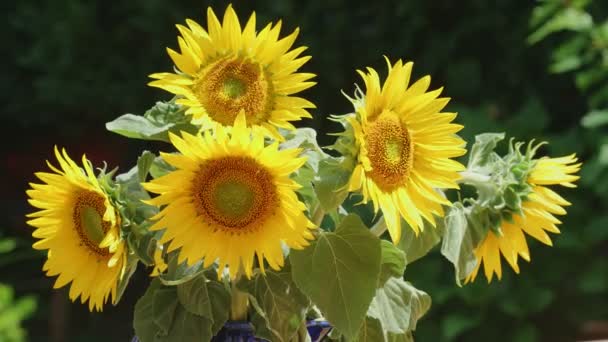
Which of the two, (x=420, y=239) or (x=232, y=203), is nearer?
(x=232, y=203)

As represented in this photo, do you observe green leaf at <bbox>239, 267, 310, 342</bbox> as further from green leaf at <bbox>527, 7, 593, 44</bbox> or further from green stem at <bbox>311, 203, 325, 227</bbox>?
green leaf at <bbox>527, 7, 593, 44</bbox>

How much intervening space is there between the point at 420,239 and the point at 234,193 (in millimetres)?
203

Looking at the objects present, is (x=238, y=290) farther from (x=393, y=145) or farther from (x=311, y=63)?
(x=311, y=63)

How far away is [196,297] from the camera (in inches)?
33.6

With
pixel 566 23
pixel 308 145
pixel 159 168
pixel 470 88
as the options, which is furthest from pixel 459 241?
pixel 470 88

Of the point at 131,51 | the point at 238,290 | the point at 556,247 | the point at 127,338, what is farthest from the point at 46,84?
the point at 238,290

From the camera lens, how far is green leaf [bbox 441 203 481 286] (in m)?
0.85

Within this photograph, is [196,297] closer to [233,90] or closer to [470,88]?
[233,90]

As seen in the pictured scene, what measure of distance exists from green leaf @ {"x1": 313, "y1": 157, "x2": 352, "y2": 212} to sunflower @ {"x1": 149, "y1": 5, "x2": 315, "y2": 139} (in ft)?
0.16

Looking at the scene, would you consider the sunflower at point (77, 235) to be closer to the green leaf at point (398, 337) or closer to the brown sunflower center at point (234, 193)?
the brown sunflower center at point (234, 193)

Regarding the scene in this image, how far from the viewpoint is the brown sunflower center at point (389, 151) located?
2.56 ft

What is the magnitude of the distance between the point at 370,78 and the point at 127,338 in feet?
8.05

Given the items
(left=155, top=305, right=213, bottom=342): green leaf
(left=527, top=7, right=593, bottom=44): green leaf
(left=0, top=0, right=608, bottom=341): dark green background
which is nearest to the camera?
(left=155, top=305, right=213, bottom=342): green leaf

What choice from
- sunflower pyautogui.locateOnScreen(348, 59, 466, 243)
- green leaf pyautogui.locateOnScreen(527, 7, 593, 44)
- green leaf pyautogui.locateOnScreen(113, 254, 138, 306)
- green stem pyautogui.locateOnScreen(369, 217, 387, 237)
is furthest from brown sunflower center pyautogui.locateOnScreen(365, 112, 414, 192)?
green leaf pyautogui.locateOnScreen(527, 7, 593, 44)
